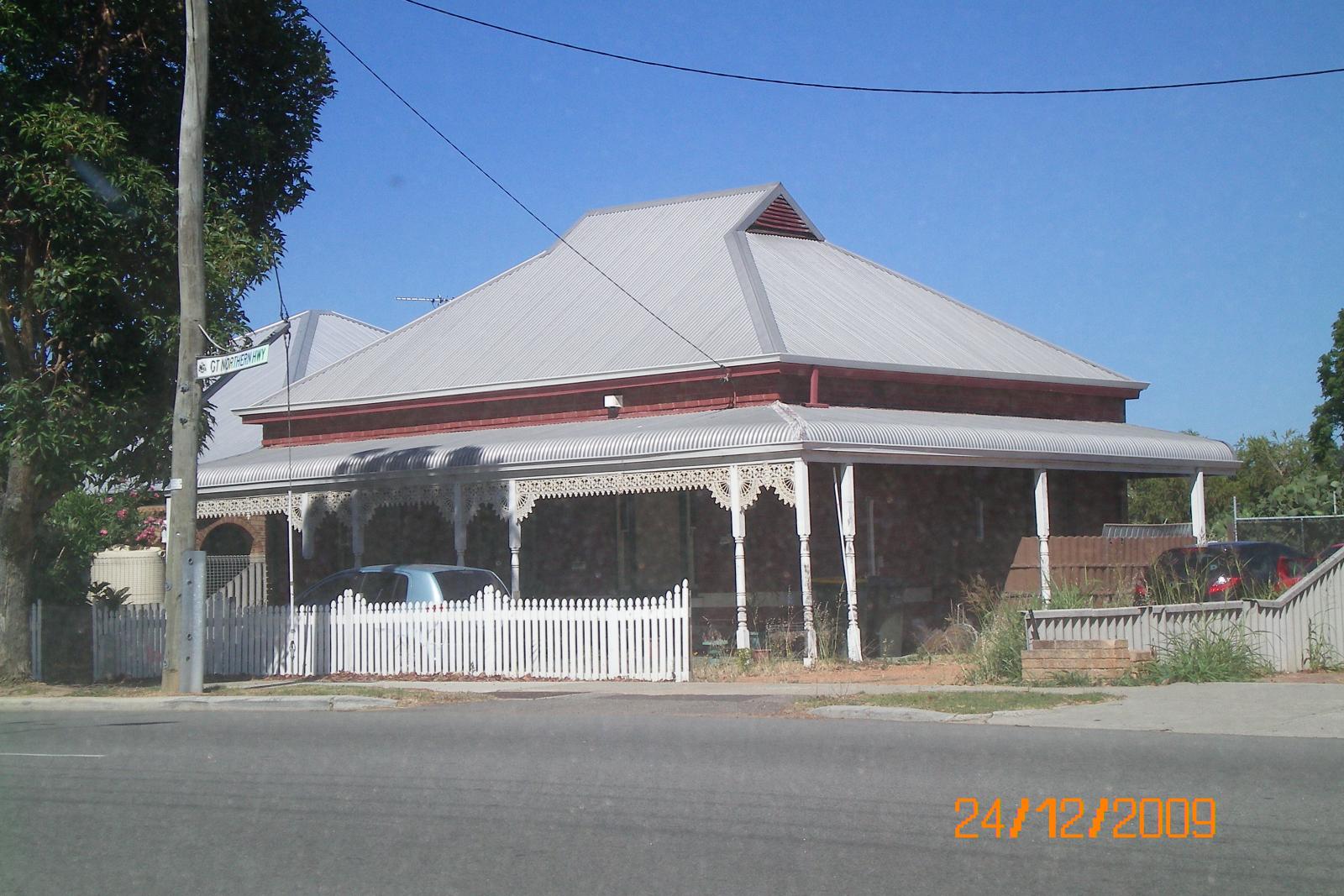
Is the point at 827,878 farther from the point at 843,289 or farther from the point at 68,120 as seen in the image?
the point at 843,289

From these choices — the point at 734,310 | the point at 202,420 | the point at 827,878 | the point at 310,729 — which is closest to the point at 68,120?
the point at 202,420

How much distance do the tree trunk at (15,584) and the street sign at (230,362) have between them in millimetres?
3507

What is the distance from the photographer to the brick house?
20016 mm

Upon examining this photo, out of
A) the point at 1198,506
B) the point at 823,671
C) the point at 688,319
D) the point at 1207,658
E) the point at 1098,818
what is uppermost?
the point at 688,319

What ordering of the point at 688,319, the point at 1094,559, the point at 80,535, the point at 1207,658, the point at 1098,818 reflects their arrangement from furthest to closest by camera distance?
the point at 688,319 → the point at 80,535 → the point at 1094,559 → the point at 1207,658 → the point at 1098,818

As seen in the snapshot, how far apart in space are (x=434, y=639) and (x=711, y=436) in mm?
4665

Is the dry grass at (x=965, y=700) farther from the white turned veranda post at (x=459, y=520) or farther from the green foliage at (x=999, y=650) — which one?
the white turned veranda post at (x=459, y=520)

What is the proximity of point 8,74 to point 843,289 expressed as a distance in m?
14.8

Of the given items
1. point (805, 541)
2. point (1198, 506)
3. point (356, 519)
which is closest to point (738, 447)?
point (805, 541)

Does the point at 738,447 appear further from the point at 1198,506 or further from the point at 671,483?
the point at 1198,506

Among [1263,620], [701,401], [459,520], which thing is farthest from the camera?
[701,401]

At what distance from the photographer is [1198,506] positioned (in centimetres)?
2356

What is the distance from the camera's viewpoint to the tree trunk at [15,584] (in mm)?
17750

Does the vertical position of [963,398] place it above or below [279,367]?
below
